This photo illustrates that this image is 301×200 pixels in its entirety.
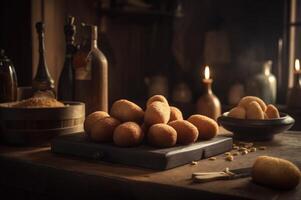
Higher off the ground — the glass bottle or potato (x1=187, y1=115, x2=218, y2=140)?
the glass bottle

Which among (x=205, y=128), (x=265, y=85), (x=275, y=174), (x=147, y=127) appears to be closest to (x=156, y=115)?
(x=147, y=127)

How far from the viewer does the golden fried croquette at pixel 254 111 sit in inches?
53.6

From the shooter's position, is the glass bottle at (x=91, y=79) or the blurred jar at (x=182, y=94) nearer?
the glass bottle at (x=91, y=79)

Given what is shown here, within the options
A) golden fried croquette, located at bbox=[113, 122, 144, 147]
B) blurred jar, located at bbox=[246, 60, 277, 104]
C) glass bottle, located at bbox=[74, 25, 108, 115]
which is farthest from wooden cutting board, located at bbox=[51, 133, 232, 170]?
blurred jar, located at bbox=[246, 60, 277, 104]

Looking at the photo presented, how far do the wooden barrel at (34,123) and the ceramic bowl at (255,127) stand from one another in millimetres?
448

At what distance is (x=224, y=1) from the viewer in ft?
10.6

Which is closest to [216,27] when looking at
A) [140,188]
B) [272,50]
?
[272,50]

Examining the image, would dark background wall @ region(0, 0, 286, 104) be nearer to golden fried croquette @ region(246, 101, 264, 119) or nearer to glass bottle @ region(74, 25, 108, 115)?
glass bottle @ region(74, 25, 108, 115)

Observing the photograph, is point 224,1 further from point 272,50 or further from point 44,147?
point 44,147

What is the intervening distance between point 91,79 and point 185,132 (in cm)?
51

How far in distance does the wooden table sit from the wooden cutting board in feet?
0.06

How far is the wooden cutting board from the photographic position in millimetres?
1037

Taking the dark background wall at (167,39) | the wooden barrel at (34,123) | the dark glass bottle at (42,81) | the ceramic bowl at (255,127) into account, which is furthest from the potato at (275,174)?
the dark background wall at (167,39)

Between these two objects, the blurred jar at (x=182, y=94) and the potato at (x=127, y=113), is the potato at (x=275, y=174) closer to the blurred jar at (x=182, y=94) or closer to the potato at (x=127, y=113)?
the potato at (x=127, y=113)
